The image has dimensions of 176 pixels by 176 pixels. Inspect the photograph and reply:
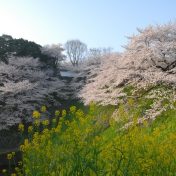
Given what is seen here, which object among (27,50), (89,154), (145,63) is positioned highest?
(27,50)

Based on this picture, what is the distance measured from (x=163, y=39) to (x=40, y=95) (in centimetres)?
1593

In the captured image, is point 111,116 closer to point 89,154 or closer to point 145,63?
point 145,63

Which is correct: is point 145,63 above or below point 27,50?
below

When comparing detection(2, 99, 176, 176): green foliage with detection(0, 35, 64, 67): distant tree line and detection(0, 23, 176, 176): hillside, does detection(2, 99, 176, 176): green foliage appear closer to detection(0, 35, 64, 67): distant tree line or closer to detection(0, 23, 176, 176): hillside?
detection(0, 23, 176, 176): hillside

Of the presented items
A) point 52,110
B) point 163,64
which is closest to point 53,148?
point 163,64

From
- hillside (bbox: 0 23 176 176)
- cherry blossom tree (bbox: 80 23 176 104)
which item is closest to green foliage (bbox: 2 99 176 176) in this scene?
hillside (bbox: 0 23 176 176)

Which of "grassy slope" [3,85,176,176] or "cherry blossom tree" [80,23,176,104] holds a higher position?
"cherry blossom tree" [80,23,176,104]

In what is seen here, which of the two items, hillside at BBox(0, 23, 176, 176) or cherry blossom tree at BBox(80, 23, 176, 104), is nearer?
hillside at BBox(0, 23, 176, 176)

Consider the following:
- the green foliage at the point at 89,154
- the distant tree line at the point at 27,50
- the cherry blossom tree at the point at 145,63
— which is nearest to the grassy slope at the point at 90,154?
the green foliage at the point at 89,154

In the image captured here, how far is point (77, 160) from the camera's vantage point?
950 cm

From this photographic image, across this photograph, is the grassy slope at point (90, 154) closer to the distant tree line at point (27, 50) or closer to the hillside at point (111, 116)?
the hillside at point (111, 116)

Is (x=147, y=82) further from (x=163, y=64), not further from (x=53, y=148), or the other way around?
(x=53, y=148)

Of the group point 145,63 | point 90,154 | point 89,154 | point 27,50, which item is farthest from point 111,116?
point 27,50

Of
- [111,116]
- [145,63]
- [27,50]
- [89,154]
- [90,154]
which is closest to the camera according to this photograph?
[90,154]
